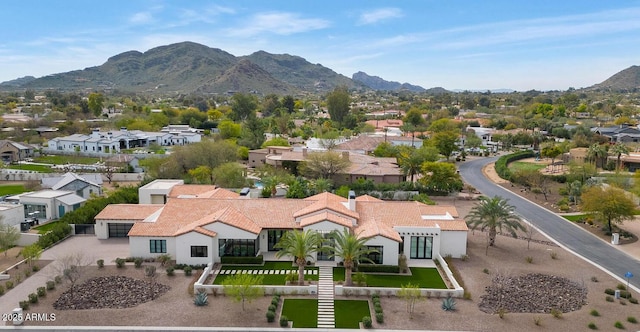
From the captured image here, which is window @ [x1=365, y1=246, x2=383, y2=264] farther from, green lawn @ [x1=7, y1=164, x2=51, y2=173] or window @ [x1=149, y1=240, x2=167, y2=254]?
green lawn @ [x1=7, y1=164, x2=51, y2=173]

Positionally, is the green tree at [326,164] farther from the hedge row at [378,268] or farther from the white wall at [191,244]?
the white wall at [191,244]

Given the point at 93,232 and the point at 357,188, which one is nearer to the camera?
the point at 93,232

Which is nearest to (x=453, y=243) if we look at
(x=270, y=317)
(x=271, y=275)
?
(x=271, y=275)

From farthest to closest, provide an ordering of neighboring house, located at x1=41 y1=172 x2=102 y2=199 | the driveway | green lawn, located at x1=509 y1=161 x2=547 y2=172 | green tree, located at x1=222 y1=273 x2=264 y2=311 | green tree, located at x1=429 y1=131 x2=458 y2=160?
green tree, located at x1=429 y1=131 x2=458 y2=160 → green lawn, located at x1=509 y1=161 x2=547 y2=172 → neighboring house, located at x1=41 y1=172 x2=102 y2=199 → the driveway → green tree, located at x1=222 y1=273 x2=264 y2=311

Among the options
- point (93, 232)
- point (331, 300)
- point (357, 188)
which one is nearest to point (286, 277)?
point (331, 300)

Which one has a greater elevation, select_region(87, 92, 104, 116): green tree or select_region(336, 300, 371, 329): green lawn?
select_region(87, 92, 104, 116): green tree

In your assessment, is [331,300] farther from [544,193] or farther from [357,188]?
[544,193]

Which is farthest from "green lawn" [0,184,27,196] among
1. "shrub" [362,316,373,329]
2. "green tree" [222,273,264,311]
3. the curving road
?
the curving road
